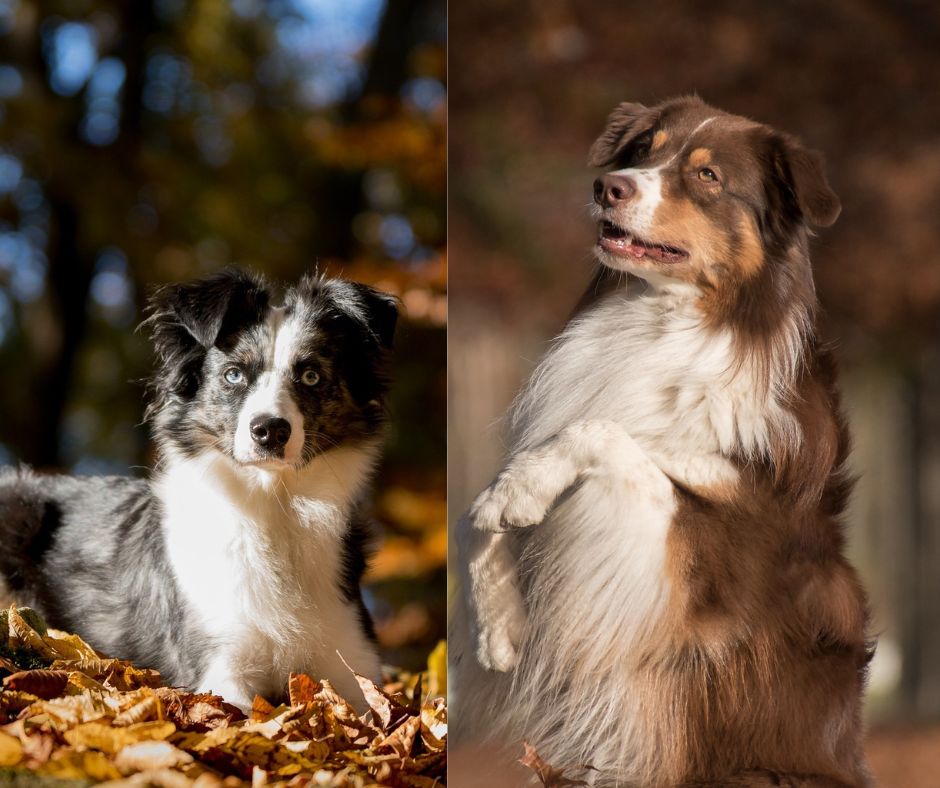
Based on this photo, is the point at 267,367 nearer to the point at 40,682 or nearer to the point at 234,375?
the point at 234,375

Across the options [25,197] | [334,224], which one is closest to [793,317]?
[334,224]

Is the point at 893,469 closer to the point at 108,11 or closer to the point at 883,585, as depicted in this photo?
the point at 883,585

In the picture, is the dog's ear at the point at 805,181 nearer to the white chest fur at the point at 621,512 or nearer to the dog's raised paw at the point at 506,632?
the white chest fur at the point at 621,512

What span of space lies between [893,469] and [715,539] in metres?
0.38

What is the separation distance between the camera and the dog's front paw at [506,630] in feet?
5.89

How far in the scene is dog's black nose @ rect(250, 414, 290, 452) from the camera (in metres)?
1.86

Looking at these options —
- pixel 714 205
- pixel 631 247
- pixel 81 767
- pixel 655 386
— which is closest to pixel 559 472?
pixel 655 386

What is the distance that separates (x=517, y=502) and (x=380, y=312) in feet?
1.73

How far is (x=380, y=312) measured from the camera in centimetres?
204

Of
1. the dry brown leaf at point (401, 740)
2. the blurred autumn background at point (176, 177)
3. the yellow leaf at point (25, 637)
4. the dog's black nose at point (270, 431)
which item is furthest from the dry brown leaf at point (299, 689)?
the blurred autumn background at point (176, 177)

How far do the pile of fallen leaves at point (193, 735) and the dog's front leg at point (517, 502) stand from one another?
32cm

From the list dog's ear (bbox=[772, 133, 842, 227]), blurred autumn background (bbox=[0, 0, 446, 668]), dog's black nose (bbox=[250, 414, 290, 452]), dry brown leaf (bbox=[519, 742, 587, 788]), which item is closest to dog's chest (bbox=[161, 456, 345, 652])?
dog's black nose (bbox=[250, 414, 290, 452])

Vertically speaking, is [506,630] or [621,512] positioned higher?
[621,512]

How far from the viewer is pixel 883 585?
5.87ft
